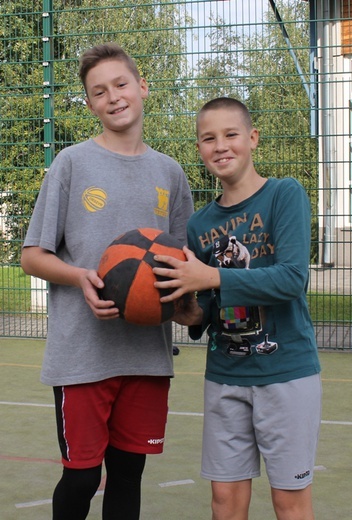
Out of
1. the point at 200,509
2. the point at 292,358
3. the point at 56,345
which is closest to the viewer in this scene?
the point at 292,358

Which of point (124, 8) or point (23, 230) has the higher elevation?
point (124, 8)

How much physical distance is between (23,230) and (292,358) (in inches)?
250

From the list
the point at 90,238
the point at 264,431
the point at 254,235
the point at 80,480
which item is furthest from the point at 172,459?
the point at 254,235

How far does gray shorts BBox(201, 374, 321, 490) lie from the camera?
267cm

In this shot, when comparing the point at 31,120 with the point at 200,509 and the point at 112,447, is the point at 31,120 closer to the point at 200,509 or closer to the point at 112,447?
the point at 200,509

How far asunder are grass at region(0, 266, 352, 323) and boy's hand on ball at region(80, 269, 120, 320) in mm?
5502

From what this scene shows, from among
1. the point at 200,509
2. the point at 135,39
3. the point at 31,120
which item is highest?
the point at 135,39

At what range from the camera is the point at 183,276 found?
2504 millimetres

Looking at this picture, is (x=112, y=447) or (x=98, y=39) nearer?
(x=112, y=447)

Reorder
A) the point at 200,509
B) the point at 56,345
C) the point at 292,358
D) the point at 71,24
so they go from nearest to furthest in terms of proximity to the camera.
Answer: the point at 292,358 → the point at 56,345 → the point at 200,509 → the point at 71,24

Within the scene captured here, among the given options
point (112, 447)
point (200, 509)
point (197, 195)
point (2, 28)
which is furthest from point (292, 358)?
point (2, 28)

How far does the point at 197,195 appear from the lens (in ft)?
26.7

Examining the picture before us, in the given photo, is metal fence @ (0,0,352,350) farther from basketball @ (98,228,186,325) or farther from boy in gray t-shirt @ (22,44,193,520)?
basketball @ (98,228,186,325)

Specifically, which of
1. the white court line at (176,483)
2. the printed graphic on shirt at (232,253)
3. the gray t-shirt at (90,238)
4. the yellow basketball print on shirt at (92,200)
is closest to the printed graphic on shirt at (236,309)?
the printed graphic on shirt at (232,253)
